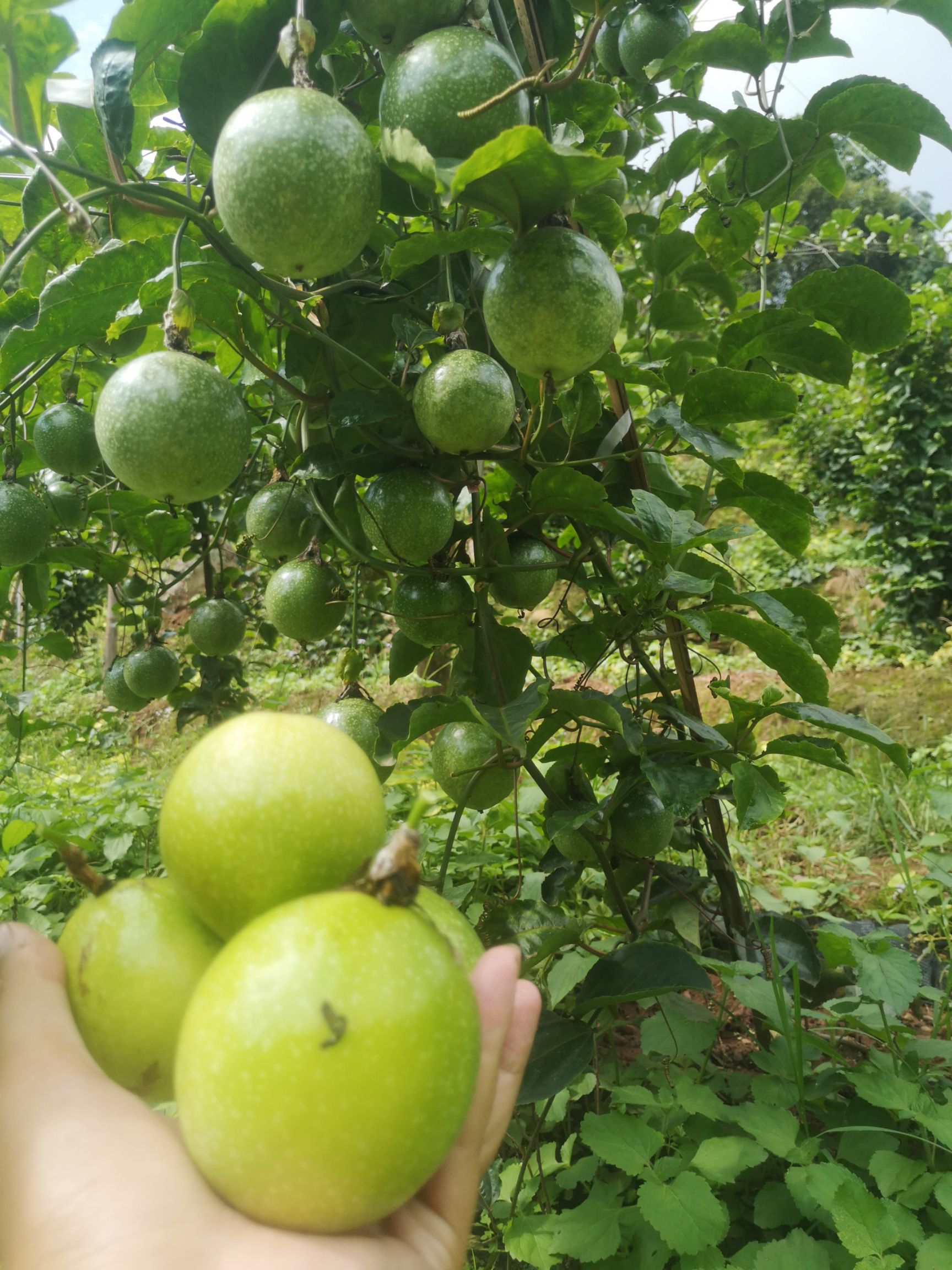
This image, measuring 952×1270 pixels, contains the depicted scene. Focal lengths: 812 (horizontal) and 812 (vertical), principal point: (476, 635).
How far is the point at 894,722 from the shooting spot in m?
4.30

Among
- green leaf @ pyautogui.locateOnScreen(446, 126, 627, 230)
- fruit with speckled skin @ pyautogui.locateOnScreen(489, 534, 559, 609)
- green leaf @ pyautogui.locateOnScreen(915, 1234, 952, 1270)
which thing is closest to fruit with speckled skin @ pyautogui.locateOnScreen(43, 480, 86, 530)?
fruit with speckled skin @ pyautogui.locateOnScreen(489, 534, 559, 609)

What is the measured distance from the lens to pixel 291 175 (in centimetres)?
74

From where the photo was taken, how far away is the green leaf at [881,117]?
4.01 feet

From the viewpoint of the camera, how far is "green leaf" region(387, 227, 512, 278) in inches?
35.4

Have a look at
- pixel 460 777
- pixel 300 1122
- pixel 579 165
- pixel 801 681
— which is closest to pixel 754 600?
pixel 801 681

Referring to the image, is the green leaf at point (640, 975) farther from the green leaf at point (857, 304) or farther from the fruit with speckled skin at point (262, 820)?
the green leaf at point (857, 304)

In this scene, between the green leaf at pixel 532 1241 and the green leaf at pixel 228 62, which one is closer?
the green leaf at pixel 228 62

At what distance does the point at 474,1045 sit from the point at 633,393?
1640mm

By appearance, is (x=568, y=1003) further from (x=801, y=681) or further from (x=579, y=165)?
(x=579, y=165)

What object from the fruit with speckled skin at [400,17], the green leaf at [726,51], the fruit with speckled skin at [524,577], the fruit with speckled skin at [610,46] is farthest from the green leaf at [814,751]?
the fruit with speckled skin at [610,46]

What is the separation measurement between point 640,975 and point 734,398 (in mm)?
836

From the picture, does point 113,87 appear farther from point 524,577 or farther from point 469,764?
point 469,764

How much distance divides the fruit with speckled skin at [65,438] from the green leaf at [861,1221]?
1.64m

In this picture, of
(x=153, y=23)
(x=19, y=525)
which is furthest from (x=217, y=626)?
(x=153, y=23)
